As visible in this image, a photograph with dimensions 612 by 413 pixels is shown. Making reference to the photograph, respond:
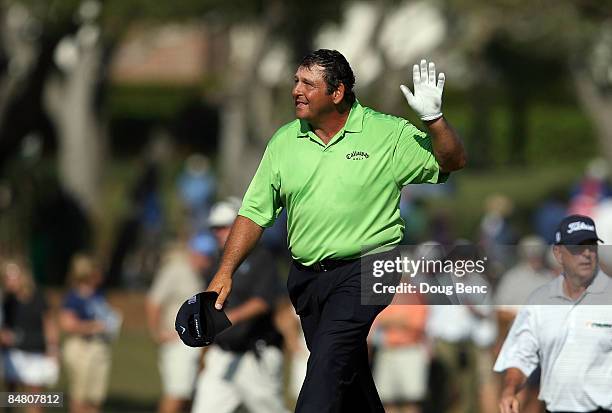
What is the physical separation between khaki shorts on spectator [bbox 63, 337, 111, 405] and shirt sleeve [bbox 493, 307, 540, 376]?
26.3 feet

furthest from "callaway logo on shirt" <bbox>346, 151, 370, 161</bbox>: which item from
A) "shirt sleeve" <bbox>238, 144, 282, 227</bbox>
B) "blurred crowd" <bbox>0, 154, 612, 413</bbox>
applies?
"blurred crowd" <bbox>0, 154, 612, 413</bbox>

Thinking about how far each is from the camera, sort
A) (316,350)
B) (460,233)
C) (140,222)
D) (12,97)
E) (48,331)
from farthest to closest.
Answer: (460,233) → (140,222) → (12,97) → (48,331) → (316,350)

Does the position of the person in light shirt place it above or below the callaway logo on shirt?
below

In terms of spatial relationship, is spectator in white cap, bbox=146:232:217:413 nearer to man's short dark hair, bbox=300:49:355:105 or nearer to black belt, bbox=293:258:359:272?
black belt, bbox=293:258:359:272

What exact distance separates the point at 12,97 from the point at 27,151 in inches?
123

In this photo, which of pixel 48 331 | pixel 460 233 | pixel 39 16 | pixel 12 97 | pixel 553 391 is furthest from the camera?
pixel 460 233

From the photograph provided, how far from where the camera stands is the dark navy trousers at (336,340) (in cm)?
759

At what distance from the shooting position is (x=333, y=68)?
7.71 m

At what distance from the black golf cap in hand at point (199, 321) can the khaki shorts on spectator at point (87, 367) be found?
8.09 meters

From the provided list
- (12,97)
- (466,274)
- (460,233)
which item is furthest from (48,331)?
(460,233)

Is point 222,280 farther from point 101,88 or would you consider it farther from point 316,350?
point 101,88

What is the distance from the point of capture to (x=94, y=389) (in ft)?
51.5

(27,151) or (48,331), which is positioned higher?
(27,151)

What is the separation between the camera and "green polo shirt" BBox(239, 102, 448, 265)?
768 centimetres
